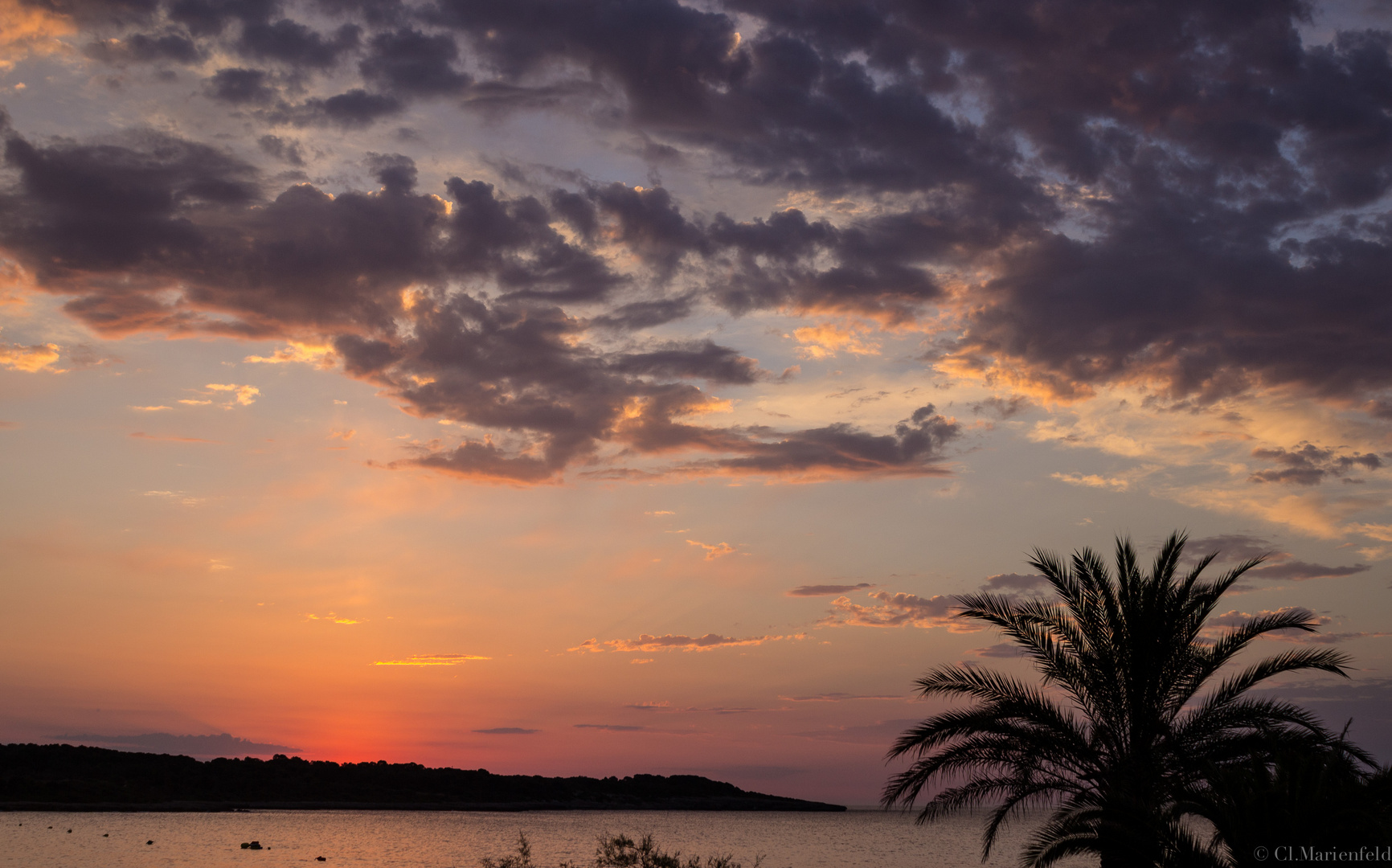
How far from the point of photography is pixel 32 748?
154m

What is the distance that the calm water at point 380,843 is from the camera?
2763 inches

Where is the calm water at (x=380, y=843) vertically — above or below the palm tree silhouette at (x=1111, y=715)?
below

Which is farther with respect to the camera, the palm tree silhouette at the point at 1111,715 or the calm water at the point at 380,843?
the calm water at the point at 380,843

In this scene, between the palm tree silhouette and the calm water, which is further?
the calm water

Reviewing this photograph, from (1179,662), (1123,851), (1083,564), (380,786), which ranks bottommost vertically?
(380,786)

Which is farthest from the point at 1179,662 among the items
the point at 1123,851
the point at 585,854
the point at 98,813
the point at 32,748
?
the point at 32,748

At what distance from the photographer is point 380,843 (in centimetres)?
10281

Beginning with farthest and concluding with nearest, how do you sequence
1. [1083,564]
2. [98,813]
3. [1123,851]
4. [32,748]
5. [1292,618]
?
[32,748] → [98,813] → [1083,564] → [1292,618] → [1123,851]

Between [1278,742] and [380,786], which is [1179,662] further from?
[380,786]

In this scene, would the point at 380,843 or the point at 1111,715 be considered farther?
the point at 380,843

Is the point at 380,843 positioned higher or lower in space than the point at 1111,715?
lower

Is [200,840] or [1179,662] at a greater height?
[1179,662]

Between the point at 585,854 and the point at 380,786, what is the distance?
124m

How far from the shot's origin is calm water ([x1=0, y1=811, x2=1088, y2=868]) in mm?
70188
